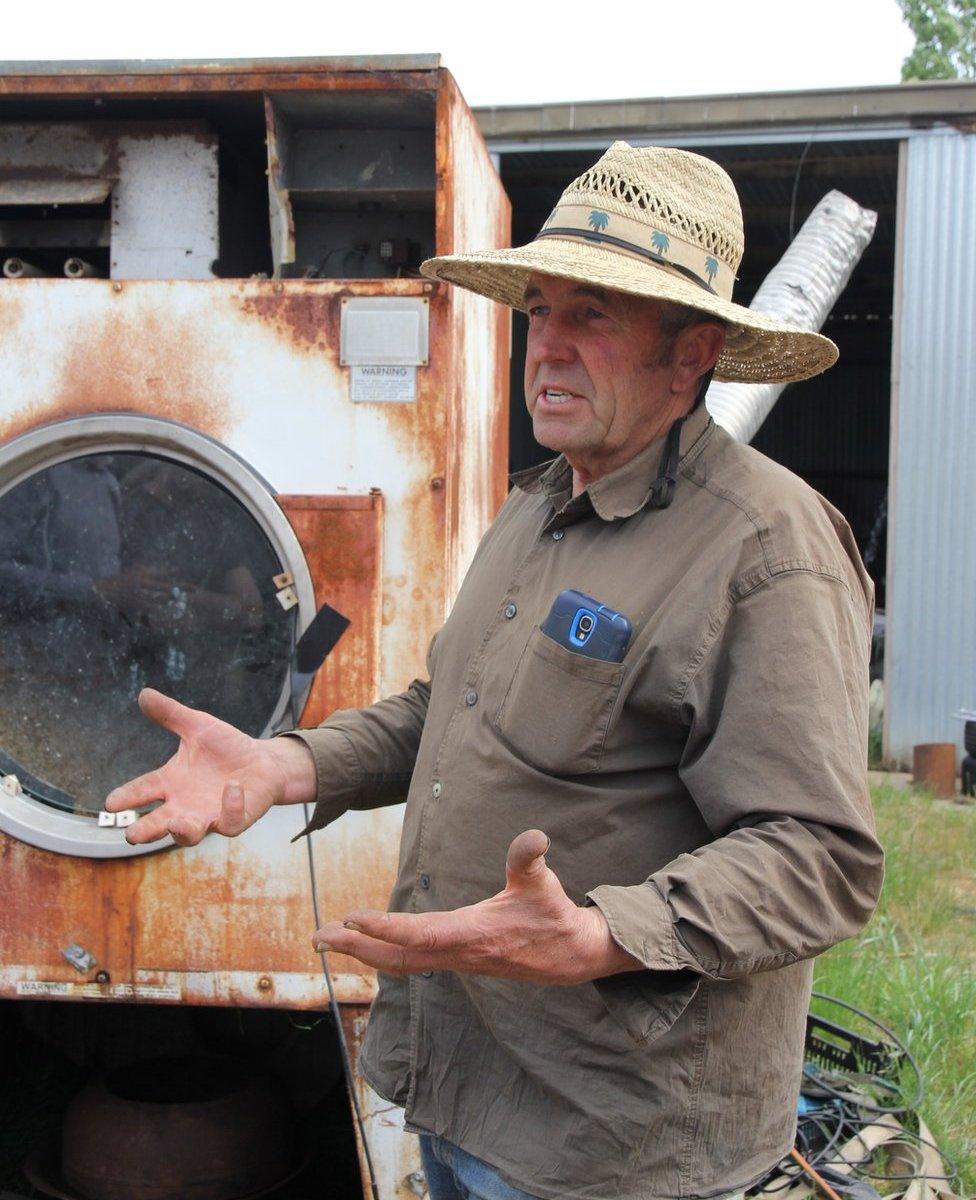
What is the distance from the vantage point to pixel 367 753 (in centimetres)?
197

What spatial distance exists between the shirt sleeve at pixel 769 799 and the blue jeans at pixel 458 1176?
1.44ft

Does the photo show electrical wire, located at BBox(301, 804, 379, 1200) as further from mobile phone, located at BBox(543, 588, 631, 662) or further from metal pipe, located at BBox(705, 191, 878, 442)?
metal pipe, located at BBox(705, 191, 878, 442)

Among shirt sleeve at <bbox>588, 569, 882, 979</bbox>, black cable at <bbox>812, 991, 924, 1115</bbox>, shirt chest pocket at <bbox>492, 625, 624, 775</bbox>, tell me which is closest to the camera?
shirt sleeve at <bbox>588, 569, 882, 979</bbox>

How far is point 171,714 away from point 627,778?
0.62 metres

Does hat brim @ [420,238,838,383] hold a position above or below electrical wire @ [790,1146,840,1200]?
above

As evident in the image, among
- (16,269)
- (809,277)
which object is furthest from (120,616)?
(809,277)

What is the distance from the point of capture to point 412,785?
1832 millimetres

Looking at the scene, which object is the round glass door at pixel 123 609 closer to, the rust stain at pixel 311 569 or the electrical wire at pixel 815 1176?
the rust stain at pixel 311 569

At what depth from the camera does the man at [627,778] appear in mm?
1348

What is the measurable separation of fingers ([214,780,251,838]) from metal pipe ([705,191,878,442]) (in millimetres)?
3780

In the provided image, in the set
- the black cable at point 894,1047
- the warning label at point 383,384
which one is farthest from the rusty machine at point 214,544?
the black cable at point 894,1047

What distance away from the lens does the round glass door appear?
276cm

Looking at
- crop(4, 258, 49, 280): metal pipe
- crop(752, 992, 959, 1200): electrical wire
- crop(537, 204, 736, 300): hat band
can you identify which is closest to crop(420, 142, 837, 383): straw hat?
crop(537, 204, 736, 300): hat band

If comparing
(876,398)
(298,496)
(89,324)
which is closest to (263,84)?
(89,324)
